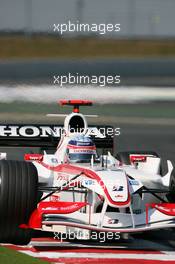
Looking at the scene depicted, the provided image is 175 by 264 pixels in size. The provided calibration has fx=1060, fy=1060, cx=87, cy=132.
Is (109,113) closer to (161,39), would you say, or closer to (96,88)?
(96,88)

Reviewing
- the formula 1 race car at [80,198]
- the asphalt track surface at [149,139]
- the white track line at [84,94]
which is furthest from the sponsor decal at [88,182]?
the white track line at [84,94]

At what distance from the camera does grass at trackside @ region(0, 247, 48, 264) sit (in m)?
9.96

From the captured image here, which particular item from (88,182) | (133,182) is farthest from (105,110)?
(88,182)

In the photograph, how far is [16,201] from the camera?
10.9 metres

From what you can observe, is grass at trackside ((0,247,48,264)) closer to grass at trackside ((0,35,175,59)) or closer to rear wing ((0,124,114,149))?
rear wing ((0,124,114,149))

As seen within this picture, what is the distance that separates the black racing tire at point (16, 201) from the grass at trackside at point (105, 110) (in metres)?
13.8

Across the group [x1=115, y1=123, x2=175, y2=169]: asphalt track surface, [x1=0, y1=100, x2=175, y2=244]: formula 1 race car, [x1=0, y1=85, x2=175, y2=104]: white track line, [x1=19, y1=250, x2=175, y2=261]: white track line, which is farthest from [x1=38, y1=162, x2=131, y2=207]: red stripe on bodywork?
[x1=0, y1=85, x2=175, y2=104]: white track line

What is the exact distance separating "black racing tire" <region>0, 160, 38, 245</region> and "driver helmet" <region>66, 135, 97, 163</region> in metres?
1.46

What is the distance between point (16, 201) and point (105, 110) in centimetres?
1643

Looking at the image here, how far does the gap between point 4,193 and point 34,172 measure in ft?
1.34

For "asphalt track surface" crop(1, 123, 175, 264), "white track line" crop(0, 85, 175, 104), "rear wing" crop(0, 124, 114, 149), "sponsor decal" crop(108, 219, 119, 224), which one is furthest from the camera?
"white track line" crop(0, 85, 175, 104)

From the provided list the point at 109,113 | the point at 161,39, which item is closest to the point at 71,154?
the point at 109,113

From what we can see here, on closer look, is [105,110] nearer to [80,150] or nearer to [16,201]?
[80,150]

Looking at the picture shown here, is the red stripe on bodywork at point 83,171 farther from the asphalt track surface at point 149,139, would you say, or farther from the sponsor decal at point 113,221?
the asphalt track surface at point 149,139
